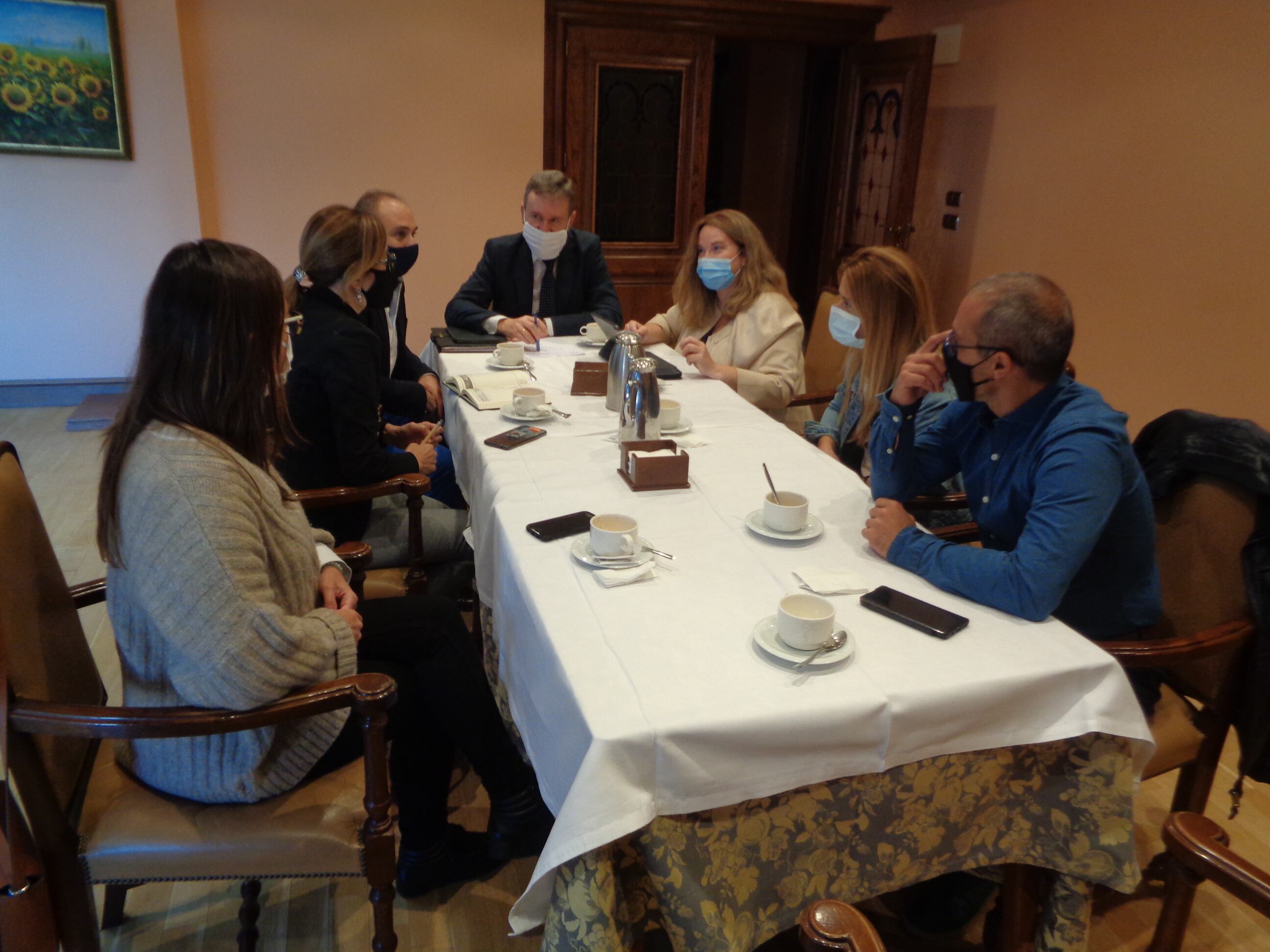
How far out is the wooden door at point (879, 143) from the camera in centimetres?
443

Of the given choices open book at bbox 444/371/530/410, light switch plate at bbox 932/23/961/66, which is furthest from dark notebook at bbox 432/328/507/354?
light switch plate at bbox 932/23/961/66

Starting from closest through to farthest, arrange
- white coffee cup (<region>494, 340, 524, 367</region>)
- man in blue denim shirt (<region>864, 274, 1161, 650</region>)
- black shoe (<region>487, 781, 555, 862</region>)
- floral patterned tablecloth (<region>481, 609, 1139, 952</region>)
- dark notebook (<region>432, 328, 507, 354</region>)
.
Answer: floral patterned tablecloth (<region>481, 609, 1139, 952</region>) → man in blue denim shirt (<region>864, 274, 1161, 650</region>) → black shoe (<region>487, 781, 555, 862</region>) → white coffee cup (<region>494, 340, 524, 367</region>) → dark notebook (<region>432, 328, 507, 354</region>)

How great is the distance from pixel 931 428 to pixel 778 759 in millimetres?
884

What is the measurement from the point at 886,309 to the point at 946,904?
1.23m

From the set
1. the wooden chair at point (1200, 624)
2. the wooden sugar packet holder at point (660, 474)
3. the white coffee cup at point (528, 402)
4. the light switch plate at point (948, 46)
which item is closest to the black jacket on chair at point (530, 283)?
the white coffee cup at point (528, 402)

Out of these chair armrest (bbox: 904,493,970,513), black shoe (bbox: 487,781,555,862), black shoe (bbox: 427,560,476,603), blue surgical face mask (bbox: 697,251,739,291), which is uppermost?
blue surgical face mask (bbox: 697,251,739,291)

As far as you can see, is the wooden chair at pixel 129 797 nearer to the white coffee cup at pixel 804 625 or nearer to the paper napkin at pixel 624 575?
the paper napkin at pixel 624 575

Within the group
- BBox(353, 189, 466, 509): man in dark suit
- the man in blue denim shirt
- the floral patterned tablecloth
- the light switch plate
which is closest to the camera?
the floral patterned tablecloth

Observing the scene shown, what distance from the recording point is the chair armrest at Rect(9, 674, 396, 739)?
3.62ft

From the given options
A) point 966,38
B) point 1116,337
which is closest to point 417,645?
point 1116,337

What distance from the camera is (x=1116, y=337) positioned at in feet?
12.5

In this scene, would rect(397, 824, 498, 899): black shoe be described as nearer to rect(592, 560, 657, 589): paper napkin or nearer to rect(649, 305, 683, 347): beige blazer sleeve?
rect(592, 560, 657, 589): paper napkin

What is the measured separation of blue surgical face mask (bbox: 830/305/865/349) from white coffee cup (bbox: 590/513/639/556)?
3.22 ft

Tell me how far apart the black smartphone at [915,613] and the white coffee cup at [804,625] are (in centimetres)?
13
